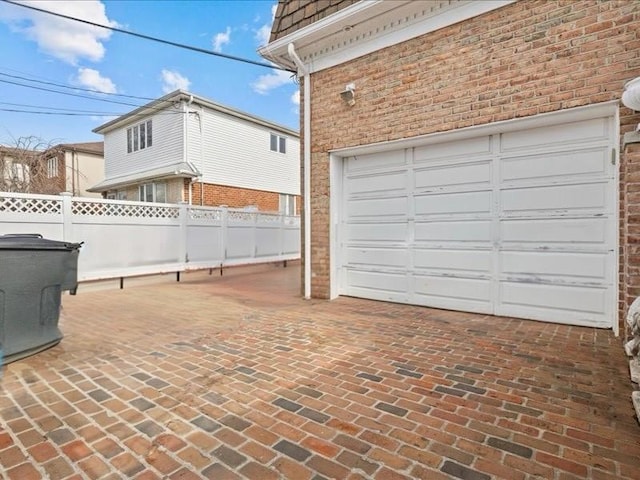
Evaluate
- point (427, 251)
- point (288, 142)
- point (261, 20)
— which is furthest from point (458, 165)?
point (288, 142)

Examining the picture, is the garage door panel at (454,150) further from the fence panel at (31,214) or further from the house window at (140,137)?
Result: the house window at (140,137)

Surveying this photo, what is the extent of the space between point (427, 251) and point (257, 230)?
291 inches

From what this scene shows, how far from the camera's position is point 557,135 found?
14.2ft

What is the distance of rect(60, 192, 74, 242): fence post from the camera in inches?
271

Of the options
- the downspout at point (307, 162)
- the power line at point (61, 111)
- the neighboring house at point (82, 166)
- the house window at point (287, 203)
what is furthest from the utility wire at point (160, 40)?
the neighboring house at point (82, 166)

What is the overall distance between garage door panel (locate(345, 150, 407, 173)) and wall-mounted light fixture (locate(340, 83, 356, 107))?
872 millimetres

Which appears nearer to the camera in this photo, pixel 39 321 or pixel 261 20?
pixel 39 321

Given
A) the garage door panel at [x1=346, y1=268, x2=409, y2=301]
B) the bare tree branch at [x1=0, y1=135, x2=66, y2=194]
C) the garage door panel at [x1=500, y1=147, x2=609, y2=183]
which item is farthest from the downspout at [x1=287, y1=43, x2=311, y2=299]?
the bare tree branch at [x1=0, y1=135, x2=66, y2=194]

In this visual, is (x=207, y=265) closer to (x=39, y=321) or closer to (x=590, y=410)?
(x=39, y=321)

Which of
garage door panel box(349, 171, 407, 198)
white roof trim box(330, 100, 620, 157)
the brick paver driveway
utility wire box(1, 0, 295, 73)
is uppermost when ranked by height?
utility wire box(1, 0, 295, 73)

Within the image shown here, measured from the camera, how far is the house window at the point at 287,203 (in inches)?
721

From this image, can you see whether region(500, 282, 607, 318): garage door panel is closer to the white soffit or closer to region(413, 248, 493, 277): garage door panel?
region(413, 248, 493, 277): garage door panel

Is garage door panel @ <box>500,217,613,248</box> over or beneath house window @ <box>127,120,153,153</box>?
beneath

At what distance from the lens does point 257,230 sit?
11742 mm
